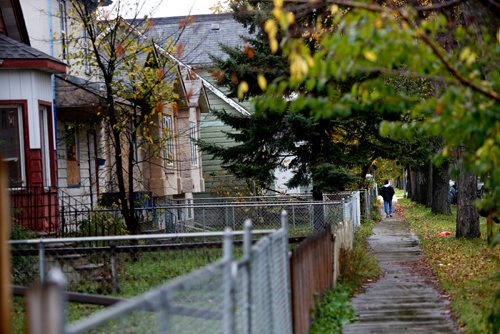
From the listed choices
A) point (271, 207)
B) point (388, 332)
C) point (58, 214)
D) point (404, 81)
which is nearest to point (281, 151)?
point (271, 207)

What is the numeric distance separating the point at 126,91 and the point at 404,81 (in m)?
10.9

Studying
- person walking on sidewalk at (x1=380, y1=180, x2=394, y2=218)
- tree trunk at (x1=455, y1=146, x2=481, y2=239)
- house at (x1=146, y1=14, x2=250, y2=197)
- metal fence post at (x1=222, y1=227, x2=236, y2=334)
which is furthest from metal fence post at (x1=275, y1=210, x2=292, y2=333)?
person walking on sidewalk at (x1=380, y1=180, x2=394, y2=218)

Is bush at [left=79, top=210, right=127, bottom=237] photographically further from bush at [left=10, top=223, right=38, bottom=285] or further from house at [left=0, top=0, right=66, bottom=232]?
bush at [left=10, top=223, right=38, bottom=285]

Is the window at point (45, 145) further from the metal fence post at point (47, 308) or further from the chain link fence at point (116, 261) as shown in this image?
the metal fence post at point (47, 308)

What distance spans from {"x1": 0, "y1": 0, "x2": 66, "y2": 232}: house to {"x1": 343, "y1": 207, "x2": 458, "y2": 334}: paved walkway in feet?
23.1

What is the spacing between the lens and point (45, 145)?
19.3 m

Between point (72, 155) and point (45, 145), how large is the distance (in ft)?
15.8

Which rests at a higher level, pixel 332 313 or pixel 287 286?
pixel 287 286

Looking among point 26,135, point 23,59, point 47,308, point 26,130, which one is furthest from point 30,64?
point 47,308

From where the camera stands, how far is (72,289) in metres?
→ 13.7

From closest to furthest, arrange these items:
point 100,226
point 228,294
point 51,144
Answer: point 228,294 → point 51,144 → point 100,226

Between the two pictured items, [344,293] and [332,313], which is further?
[344,293]

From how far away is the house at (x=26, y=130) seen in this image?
18062mm

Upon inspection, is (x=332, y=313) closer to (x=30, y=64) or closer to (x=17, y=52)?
(x=30, y=64)
